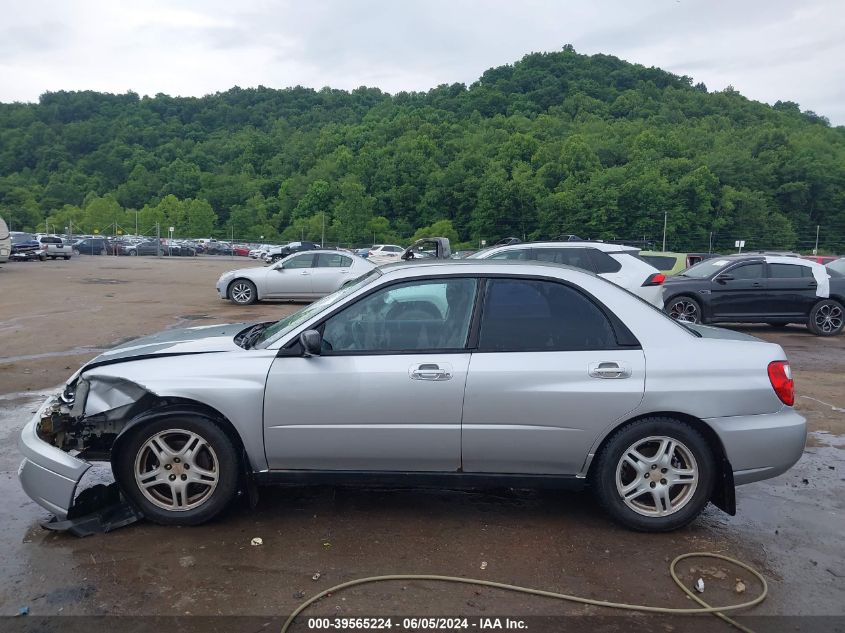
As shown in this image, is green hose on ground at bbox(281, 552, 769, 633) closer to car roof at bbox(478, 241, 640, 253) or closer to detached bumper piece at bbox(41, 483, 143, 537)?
detached bumper piece at bbox(41, 483, 143, 537)

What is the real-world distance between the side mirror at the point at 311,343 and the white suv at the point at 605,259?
25.3 ft

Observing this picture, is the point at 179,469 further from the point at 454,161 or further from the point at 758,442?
the point at 454,161

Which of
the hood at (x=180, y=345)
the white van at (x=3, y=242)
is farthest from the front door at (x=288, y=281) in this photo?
the white van at (x=3, y=242)

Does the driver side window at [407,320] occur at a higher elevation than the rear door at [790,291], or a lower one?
higher

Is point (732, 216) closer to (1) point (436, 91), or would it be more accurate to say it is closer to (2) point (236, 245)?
(2) point (236, 245)

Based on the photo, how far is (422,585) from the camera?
12.0 feet

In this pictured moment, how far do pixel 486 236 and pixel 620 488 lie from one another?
2790 inches

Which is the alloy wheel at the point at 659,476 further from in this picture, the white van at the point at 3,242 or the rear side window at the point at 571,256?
the white van at the point at 3,242

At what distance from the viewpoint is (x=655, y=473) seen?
169 inches

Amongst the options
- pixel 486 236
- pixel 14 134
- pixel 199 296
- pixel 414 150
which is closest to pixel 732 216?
pixel 486 236

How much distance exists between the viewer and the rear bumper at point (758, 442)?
4242 millimetres

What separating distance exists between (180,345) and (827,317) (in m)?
12.8

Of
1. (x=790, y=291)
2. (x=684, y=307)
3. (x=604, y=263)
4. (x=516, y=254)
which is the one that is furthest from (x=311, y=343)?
(x=790, y=291)

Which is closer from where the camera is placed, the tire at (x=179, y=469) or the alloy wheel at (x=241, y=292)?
the tire at (x=179, y=469)
